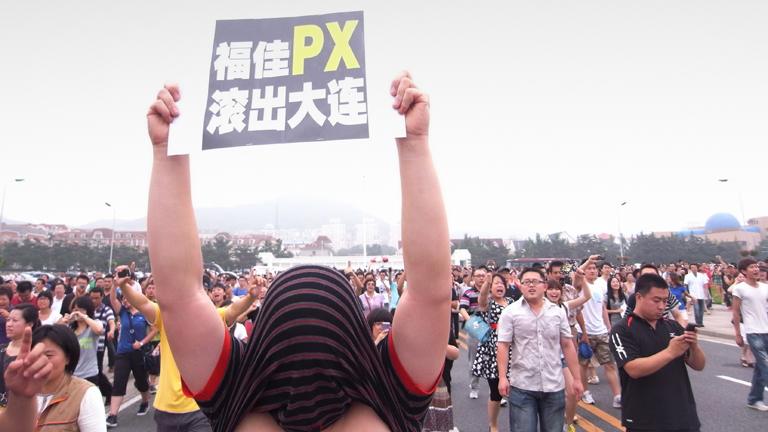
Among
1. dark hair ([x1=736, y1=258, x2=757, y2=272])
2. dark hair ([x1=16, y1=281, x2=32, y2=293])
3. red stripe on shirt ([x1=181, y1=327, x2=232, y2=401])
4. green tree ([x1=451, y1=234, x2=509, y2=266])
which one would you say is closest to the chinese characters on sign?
red stripe on shirt ([x1=181, y1=327, x2=232, y2=401])

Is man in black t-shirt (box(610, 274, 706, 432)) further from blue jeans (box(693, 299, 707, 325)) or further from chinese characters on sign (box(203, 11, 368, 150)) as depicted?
blue jeans (box(693, 299, 707, 325))

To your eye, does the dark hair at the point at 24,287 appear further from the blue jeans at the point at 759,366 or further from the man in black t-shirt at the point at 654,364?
the blue jeans at the point at 759,366

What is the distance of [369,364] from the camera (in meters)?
1.23

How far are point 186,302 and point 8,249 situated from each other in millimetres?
61841

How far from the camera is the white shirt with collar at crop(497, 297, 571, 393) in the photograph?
4195 millimetres

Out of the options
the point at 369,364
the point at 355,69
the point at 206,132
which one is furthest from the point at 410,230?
the point at 206,132

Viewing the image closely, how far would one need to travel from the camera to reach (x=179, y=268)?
119cm

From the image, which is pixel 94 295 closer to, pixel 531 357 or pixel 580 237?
pixel 531 357

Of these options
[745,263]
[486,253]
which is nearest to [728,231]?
[486,253]

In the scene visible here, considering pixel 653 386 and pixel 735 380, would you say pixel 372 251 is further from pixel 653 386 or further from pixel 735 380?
pixel 653 386

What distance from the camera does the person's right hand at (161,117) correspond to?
129 centimetres

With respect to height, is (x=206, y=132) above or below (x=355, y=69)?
below

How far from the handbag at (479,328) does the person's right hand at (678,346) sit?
103 inches

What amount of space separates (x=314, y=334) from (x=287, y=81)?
808 millimetres
